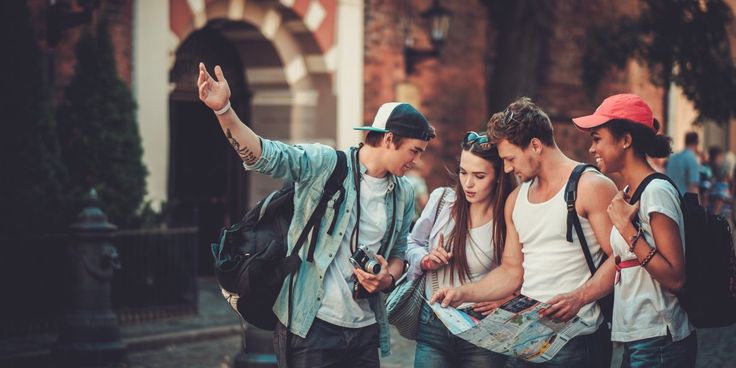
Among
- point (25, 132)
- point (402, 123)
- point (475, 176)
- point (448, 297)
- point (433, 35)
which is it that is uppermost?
point (433, 35)

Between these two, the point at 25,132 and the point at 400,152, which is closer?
the point at 400,152

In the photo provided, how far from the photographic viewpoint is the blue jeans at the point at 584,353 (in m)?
4.40

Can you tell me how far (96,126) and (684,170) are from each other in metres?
6.48

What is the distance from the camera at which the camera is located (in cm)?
441

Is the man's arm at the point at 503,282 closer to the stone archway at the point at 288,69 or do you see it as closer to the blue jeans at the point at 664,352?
the blue jeans at the point at 664,352

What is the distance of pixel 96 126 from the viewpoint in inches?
443

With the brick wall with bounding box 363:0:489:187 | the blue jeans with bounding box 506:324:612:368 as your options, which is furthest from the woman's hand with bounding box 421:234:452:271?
the brick wall with bounding box 363:0:489:187

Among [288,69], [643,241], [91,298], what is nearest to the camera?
[643,241]

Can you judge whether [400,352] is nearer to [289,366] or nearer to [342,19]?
[289,366]

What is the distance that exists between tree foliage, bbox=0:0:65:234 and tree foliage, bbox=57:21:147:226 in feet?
2.77

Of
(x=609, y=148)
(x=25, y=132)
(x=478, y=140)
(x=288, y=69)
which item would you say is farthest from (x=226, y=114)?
(x=288, y=69)

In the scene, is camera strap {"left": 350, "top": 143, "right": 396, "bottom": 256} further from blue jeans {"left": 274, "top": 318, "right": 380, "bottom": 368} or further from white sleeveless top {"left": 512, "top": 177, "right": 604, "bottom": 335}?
white sleeveless top {"left": 512, "top": 177, "right": 604, "bottom": 335}

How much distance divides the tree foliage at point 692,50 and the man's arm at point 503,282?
13027mm

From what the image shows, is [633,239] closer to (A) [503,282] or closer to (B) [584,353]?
(B) [584,353]
